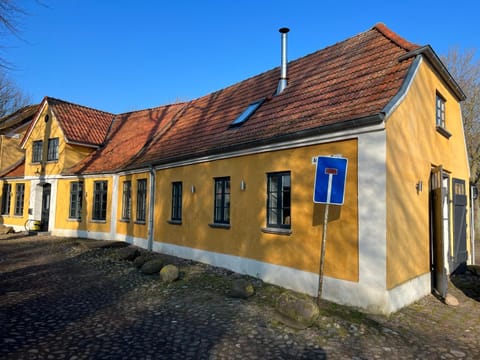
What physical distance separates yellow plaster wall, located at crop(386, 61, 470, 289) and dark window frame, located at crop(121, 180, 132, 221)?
1137cm

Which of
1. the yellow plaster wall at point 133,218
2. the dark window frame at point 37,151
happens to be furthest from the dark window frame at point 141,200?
the dark window frame at point 37,151

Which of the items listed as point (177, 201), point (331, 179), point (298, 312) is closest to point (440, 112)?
point (331, 179)

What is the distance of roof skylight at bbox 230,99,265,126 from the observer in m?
10.5

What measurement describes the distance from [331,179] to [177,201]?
721cm

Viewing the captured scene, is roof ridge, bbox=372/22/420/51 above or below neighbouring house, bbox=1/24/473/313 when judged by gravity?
above

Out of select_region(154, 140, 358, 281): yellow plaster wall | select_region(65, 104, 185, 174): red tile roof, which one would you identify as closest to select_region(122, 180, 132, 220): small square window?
select_region(65, 104, 185, 174): red tile roof

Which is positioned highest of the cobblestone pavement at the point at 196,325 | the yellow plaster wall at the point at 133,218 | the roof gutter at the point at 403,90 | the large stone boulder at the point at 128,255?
the roof gutter at the point at 403,90

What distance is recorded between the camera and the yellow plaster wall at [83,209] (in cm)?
1644

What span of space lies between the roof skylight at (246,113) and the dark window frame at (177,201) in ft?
9.80

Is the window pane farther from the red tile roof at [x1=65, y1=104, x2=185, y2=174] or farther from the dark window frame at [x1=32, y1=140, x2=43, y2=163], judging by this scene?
the red tile roof at [x1=65, y1=104, x2=185, y2=174]

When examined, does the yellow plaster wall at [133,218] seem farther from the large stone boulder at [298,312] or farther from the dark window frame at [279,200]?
the large stone boulder at [298,312]

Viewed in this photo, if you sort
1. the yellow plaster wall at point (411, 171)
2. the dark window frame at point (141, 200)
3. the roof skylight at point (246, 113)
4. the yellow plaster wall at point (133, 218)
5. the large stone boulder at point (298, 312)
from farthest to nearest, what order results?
the dark window frame at point (141, 200) → the yellow plaster wall at point (133, 218) → the roof skylight at point (246, 113) → the yellow plaster wall at point (411, 171) → the large stone boulder at point (298, 312)

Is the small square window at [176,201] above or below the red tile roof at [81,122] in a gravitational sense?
below

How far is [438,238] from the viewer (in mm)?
7754
